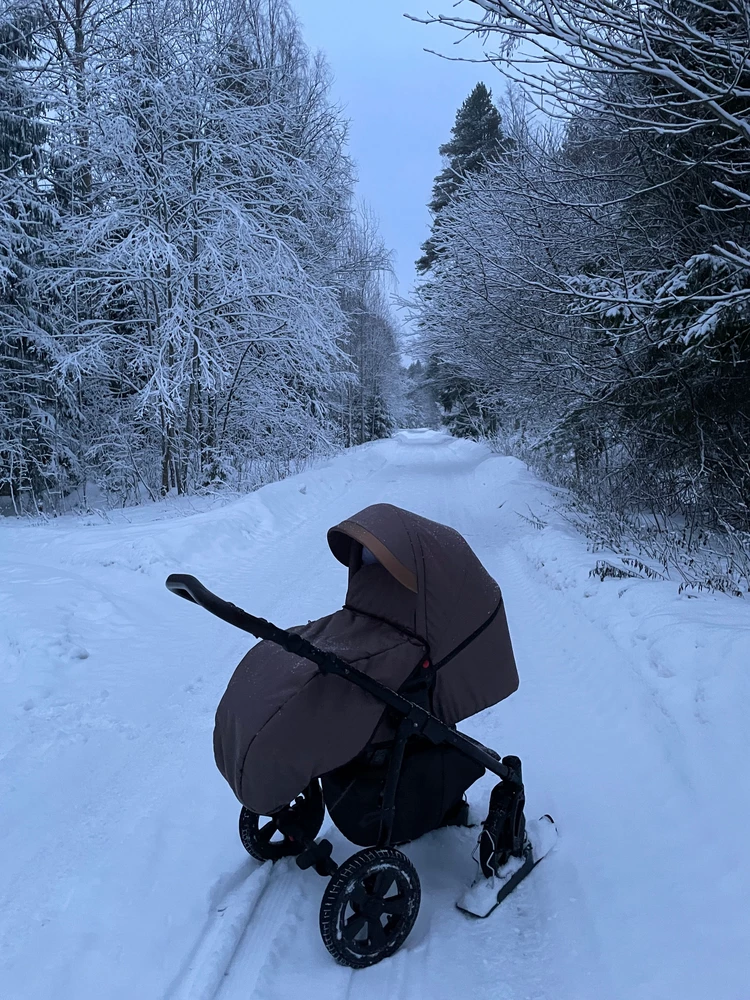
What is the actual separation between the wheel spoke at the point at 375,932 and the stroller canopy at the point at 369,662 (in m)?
0.58

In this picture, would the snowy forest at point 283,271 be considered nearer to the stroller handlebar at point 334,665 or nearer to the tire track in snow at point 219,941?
the stroller handlebar at point 334,665

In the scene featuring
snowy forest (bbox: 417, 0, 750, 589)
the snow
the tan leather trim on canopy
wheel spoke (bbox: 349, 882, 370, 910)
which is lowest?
the snow

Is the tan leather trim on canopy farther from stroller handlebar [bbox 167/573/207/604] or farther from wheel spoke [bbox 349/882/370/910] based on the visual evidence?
wheel spoke [bbox 349/882/370/910]

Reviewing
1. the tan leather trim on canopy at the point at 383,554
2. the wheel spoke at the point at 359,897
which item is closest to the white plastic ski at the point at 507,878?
the wheel spoke at the point at 359,897

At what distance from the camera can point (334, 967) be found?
2.11 metres

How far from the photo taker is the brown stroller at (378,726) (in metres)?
2.01

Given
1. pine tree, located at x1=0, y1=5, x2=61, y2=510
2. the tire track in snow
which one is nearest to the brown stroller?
the tire track in snow

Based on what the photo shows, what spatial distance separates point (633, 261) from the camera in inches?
267

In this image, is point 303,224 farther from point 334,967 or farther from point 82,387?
point 334,967

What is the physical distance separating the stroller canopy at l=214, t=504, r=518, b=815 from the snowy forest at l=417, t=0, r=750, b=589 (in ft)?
9.67

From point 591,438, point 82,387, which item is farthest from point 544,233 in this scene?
point 82,387

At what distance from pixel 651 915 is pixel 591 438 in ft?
22.7

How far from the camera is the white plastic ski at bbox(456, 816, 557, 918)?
233 centimetres

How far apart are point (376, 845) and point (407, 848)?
0.51 m
